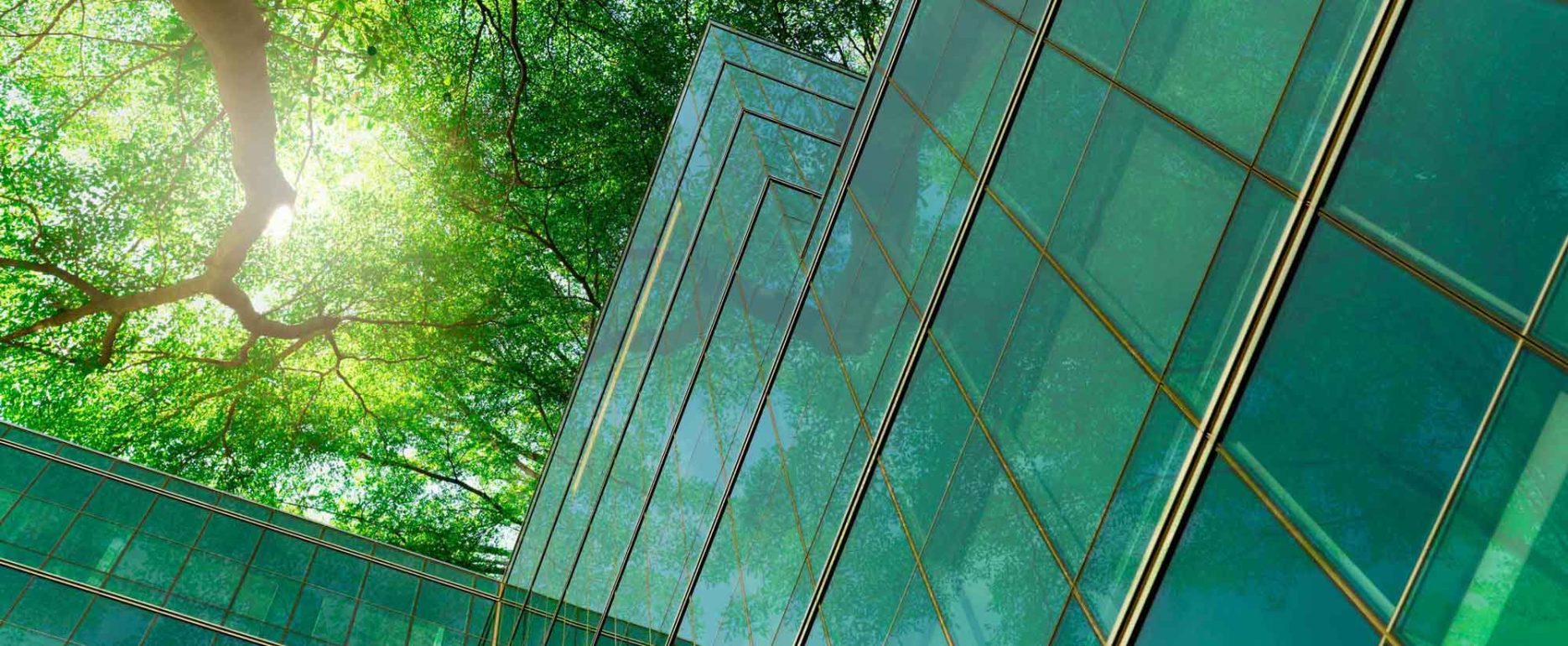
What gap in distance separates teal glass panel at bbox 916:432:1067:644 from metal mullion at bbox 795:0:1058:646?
3.28ft

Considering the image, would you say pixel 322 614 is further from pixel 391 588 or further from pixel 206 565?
pixel 206 565

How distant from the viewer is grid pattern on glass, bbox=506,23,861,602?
50.0 feet

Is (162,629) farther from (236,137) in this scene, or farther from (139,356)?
(139,356)

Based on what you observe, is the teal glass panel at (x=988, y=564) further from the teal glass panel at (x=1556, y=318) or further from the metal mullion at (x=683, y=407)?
the metal mullion at (x=683, y=407)

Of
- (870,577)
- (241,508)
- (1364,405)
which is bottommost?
(241,508)

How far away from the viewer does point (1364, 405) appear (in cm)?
349

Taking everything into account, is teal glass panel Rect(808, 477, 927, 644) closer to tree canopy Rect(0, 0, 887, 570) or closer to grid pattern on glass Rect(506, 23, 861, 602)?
grid pattern on glass Rect(506, 23, 861, 602)

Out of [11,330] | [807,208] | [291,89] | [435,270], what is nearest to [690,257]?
[807,208]

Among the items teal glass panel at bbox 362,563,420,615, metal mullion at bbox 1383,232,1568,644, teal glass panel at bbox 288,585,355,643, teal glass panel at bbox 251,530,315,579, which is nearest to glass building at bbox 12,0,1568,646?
metal mullion at bbox 1383,232,1568,644

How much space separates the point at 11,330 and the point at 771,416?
705 inches

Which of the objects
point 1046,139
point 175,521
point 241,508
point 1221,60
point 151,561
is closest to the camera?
point 1221,60

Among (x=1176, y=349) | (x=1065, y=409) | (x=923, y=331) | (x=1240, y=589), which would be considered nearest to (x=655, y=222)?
(x=923, y=331)

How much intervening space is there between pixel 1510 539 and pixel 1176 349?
1.65 m

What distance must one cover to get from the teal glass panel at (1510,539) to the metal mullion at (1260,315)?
978mm
